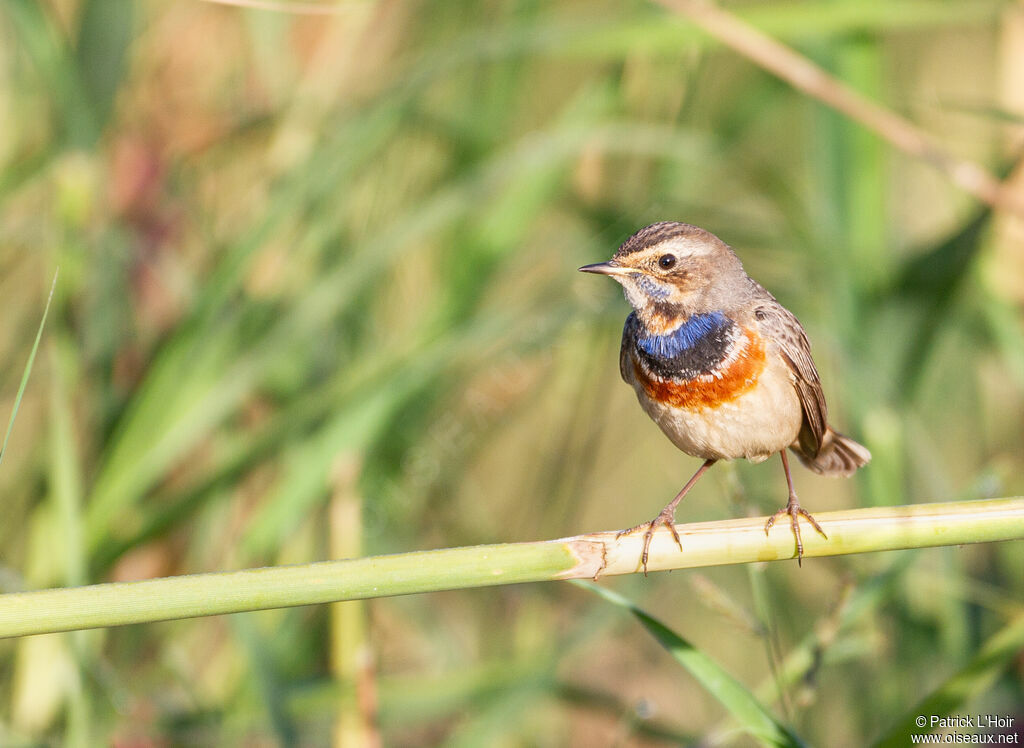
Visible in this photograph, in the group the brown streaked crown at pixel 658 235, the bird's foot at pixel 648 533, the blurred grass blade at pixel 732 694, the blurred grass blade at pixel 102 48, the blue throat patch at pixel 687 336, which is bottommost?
the blurred grass blade at pixel 732 694

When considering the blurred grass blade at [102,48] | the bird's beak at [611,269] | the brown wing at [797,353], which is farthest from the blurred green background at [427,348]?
the bird's beak at [611,269]

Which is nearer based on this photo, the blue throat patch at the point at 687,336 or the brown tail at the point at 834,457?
the blue throat patch at the point at 687,336

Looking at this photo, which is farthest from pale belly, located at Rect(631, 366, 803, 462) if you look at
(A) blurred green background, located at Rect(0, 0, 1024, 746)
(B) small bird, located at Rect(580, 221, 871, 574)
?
(A) blurred green background, located at Rect(0, 0, 1024, 746)

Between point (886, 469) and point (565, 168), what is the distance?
4.48 feet

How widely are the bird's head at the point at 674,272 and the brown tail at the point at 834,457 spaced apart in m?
0.54

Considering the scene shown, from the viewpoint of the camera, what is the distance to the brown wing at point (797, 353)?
2.32m

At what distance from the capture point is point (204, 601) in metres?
1.44

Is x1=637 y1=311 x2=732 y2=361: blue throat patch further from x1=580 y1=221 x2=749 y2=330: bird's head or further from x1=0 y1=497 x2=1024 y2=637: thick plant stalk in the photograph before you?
x1=0 y1=497 x2=1024 y2=637: thick plant stalk

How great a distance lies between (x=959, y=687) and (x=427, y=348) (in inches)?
63.0

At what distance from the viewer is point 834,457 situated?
2564mm

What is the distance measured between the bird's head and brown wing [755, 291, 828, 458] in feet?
0.40

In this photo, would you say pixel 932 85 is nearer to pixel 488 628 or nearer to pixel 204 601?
pixel 488 628

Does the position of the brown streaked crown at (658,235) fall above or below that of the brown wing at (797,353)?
above

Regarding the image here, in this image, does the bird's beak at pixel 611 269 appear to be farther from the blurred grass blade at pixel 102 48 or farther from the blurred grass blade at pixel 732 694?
the blurred grass blade at pixel 102 48
